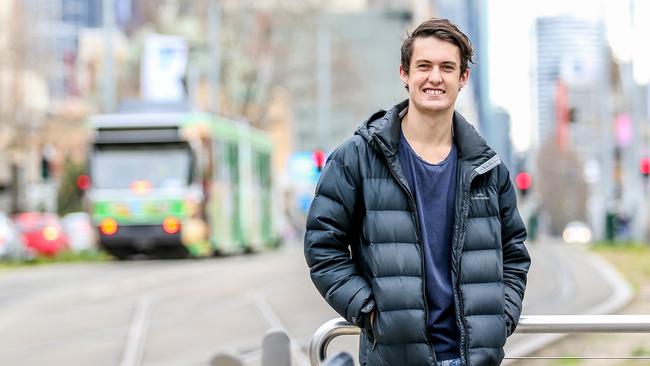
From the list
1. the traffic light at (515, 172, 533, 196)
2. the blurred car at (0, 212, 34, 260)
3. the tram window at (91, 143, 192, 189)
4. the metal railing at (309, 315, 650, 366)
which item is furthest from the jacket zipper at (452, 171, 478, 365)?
the traffic light at (515, 172, 533, 196)

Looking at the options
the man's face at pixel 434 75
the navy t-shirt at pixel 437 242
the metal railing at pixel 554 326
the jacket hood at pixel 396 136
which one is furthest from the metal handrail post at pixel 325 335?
the man's face at pixel 434 75

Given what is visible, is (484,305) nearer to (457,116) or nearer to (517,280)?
(517,280)

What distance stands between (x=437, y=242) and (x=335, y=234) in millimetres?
294

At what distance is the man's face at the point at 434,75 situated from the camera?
4121mm

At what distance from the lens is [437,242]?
4016 mm

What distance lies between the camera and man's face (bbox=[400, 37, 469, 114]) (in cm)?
412

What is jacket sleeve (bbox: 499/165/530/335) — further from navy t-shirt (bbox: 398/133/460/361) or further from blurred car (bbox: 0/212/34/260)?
blurred car (bbox: 0/212/34/260)

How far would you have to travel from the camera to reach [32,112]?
47.9 m

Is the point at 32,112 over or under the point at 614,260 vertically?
over

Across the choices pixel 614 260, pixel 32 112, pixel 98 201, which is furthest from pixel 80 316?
pixel 32 112

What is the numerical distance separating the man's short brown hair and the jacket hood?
176 mm

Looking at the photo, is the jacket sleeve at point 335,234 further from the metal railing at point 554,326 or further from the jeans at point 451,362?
the metal railing at point 554,326

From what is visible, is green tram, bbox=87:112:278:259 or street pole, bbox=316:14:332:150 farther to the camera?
street pole, bbox=316:14:332:150

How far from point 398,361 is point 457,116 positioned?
0.76 m
